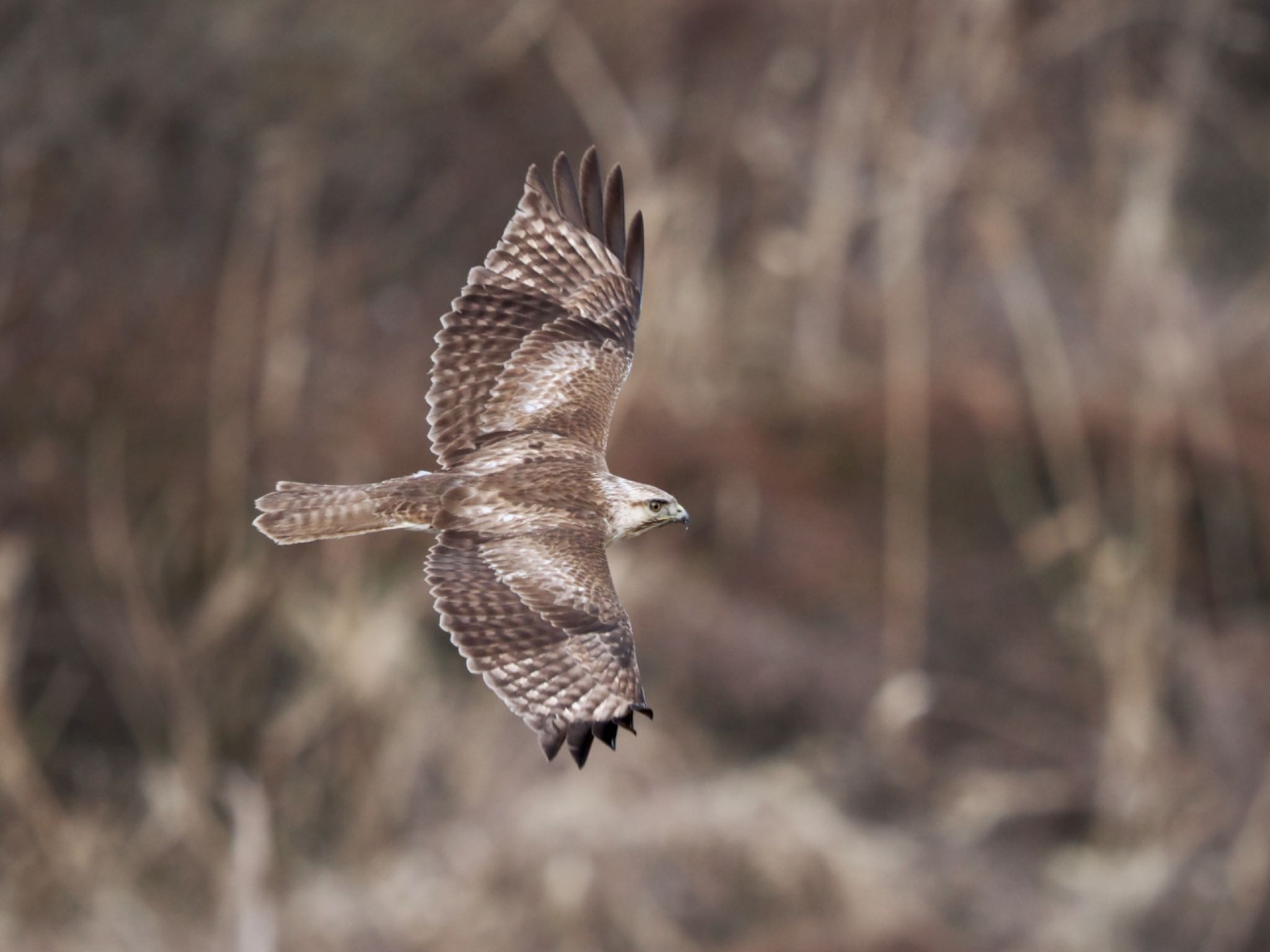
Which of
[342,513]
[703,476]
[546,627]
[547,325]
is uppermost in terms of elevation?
[703,476]

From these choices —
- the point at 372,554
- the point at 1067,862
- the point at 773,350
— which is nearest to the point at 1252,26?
the point at 773,350

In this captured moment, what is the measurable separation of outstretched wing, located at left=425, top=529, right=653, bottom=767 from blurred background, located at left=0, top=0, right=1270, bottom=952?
30.1ft

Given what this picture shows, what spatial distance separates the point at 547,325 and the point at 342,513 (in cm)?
135

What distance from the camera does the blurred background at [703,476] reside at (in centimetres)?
1573

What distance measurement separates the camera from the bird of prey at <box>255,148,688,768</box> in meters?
5.99

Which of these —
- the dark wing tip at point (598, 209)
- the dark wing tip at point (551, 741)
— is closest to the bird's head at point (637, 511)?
the dark wing tip at point (551, 741)

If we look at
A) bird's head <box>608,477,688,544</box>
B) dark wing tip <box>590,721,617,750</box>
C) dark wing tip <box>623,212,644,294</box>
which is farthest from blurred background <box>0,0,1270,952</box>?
dark wing tip <box>590,721,617,750</box>

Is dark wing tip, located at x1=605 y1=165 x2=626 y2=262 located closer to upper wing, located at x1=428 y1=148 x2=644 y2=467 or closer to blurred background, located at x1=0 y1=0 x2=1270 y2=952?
upper wing, located at x1=428 y1=148 x2=644 y2=467

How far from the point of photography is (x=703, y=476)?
1577cm

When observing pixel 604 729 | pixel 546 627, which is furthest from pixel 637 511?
pixel 604 729

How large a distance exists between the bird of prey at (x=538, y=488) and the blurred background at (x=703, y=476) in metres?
8.18

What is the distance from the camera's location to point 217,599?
53.4 ft

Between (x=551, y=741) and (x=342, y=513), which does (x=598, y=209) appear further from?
(x=551, y=741)

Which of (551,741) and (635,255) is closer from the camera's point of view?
(551,741)
